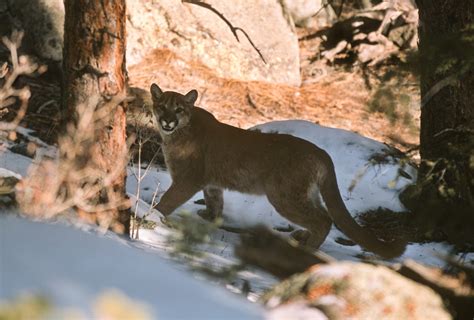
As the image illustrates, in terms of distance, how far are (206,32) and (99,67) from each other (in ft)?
24.8

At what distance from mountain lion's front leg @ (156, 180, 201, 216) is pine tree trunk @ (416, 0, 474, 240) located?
2.41m

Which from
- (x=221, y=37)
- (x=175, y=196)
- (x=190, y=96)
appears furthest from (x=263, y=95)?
(x=175, y=196)

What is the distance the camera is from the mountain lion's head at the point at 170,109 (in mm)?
8523

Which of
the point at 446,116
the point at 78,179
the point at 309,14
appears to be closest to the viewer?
the point at 78,179

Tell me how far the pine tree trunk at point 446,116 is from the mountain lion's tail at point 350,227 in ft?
1.54

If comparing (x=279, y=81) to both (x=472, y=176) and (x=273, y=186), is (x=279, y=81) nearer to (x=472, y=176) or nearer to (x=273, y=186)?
(x=273, y=186)

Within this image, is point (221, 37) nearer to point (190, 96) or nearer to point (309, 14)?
point (309, 14)

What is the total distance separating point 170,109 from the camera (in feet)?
28.1

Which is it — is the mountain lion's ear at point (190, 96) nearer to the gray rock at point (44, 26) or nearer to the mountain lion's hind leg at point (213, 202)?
the mountain lion's hind leg at point (213, 202)

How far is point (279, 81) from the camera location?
45.6ft

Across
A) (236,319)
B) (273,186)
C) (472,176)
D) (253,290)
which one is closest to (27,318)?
(236,319)

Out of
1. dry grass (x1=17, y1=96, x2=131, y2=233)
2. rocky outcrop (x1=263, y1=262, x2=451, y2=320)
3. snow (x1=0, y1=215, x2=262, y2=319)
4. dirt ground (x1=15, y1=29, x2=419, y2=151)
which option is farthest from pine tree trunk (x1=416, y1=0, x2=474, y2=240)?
dirt ground (x1=15, y1=29, x2=419, y2=151)

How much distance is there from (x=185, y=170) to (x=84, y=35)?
2.87m

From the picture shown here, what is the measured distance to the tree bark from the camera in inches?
236
